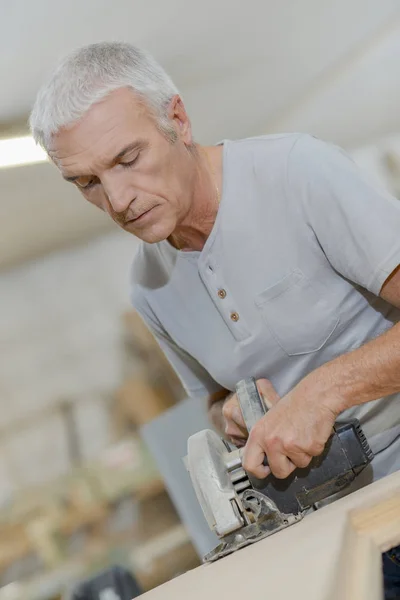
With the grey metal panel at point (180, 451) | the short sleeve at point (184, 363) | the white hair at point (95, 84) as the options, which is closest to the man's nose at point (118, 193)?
the white hair at point (95, 84)

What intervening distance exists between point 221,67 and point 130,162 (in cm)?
354

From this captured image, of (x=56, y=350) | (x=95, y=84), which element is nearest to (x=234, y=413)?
(x=95, y=84)

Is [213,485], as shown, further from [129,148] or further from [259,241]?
[129,148]

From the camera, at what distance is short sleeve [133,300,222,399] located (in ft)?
6.09

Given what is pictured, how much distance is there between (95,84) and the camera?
141 cm

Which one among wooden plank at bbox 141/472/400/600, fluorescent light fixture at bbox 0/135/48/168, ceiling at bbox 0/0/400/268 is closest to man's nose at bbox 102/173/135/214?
wooden plank at bbox 141/472/400/600

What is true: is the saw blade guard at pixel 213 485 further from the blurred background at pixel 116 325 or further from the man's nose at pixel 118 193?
the blurred background at pixel 116 325

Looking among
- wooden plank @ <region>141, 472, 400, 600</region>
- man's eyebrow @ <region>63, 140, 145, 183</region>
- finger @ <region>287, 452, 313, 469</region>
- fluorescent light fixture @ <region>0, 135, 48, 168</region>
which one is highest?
fluorescent light fixture @ <region>0, 135, 48, 168</region>

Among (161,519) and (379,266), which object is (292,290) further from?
(161,519)

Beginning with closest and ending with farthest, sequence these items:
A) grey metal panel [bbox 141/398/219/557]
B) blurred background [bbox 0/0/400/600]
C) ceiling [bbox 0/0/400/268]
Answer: ceiling [bbox 0/0/400/268] < grey metal panel [bbox 141/398/219/557] < blurred background [bbox 0/0/400/600]

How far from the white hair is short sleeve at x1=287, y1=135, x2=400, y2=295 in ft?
1.00

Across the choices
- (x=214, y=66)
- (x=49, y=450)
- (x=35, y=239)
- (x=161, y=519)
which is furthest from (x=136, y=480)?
(x=214, y=66)

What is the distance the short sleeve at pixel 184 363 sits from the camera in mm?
1855

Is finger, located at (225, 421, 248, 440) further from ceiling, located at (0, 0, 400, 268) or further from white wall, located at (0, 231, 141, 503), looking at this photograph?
white wall, located at (0, 231, 141, 503)
